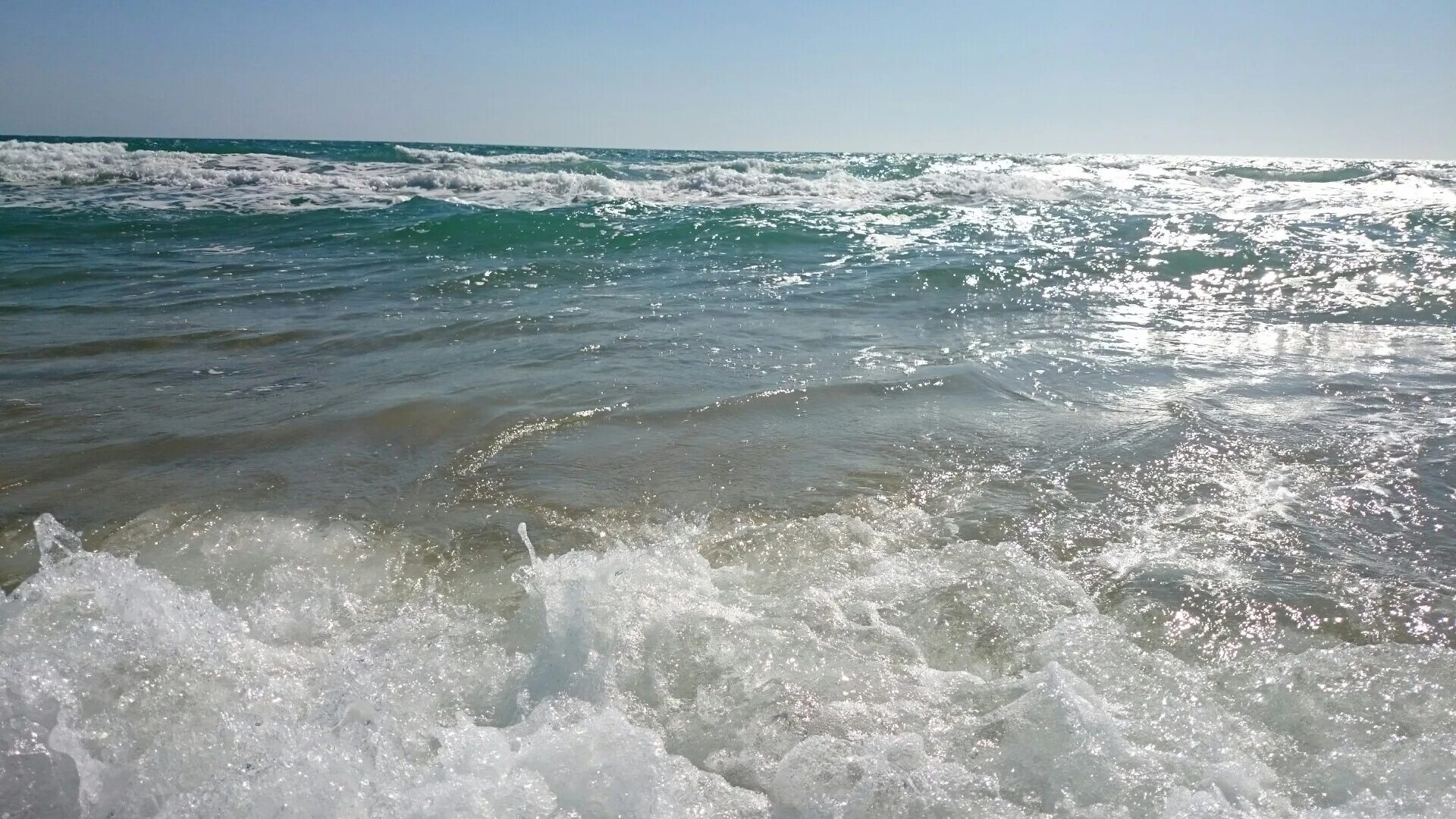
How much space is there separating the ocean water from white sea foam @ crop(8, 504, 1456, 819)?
10 mm

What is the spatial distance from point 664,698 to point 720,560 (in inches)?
30.8

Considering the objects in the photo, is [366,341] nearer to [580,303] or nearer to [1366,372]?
[580,303]

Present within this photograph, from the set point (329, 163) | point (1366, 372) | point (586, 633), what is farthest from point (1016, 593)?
point (329, 163)

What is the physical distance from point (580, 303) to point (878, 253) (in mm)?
4939

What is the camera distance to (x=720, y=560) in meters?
2.84

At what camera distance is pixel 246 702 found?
6.59ft

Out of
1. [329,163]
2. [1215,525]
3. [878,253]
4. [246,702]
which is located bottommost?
[246,702]

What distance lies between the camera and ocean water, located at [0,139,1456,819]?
71.9 inches

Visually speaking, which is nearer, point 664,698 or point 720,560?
point 664,698

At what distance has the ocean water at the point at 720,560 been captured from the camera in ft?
5.99

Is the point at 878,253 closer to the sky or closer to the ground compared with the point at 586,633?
closer to the sky

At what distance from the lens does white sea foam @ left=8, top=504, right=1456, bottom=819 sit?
5.75 ft

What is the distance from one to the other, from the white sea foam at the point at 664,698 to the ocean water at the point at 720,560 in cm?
1

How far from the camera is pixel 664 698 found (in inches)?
82.4
